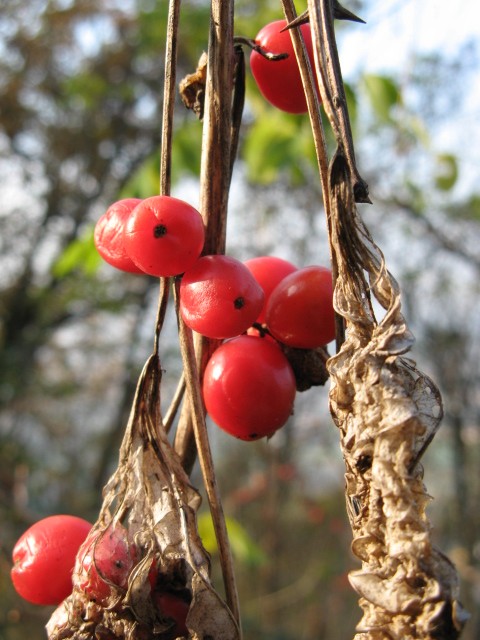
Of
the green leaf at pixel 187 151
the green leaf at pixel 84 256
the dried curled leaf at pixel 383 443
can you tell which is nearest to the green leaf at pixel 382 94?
the green leaf at pixel 187 151

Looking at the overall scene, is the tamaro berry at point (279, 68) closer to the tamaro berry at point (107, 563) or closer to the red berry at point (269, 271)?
the red berry at point (269, 271)

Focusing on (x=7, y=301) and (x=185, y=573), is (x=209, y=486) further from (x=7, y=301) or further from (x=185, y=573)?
(x=7, y=301)

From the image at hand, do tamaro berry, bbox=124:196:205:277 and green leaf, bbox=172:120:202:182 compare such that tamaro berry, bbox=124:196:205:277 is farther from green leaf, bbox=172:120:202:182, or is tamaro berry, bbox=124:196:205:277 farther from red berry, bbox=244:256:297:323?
green leaf, bbox=172:120:202:182

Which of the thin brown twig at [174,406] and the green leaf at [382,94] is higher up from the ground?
the green leaf at [382,94]

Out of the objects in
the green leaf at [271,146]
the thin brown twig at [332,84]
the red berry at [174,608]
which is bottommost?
the red berry at [174,608]

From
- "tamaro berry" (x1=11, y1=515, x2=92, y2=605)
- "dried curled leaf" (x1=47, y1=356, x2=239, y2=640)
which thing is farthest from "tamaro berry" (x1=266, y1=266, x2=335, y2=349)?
"tamaro berry" (x1=11, y1=515, x2=92, y2=605)
